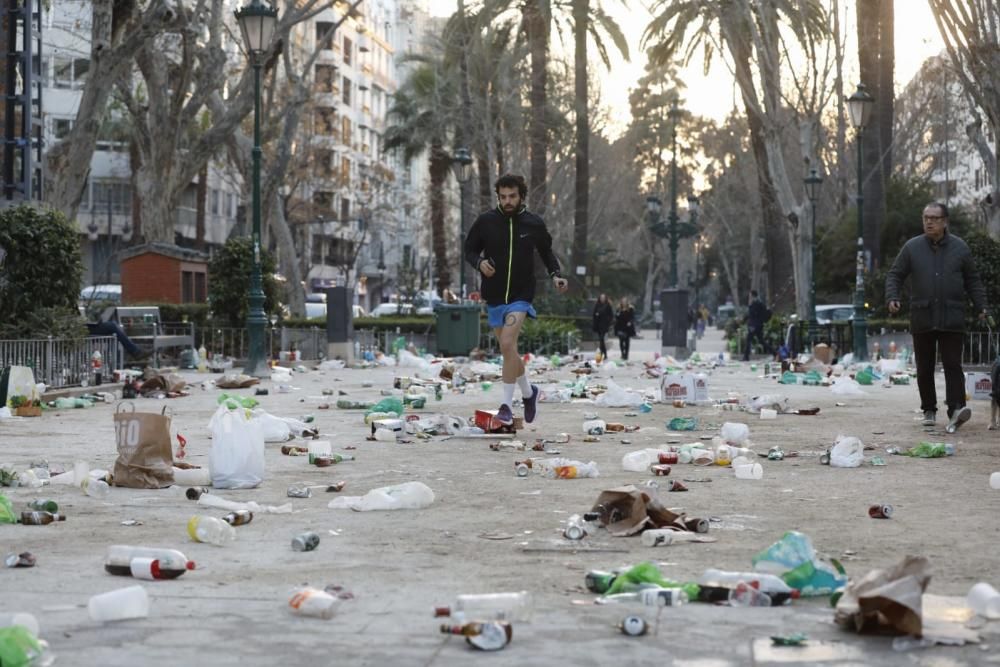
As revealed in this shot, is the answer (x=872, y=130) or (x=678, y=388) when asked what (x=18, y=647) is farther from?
(x=872, y=130)

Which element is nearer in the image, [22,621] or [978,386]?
[22,621]

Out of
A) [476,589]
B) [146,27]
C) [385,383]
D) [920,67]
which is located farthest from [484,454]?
[920,67]

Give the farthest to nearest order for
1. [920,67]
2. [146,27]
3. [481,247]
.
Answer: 1. [920,67]
2. [146,27]
3. [481,247]

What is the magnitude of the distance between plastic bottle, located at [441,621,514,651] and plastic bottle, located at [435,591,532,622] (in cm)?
23

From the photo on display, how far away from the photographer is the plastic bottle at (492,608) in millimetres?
4816

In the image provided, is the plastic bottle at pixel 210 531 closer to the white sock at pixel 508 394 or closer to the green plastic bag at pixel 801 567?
the green plastic bag at pixel 801 567

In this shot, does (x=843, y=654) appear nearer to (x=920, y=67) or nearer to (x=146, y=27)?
(x=146, y=27)

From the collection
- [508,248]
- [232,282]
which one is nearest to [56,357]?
[508,248]

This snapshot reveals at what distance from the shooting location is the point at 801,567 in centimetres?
530

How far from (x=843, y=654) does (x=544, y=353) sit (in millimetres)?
31159

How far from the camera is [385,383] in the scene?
2178 centimetres

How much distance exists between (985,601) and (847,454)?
5.04 metres

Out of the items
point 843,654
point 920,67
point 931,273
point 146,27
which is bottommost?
point 843,654

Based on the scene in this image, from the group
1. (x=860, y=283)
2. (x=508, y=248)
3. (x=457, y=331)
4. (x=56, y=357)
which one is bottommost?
(x=56, y=357)
